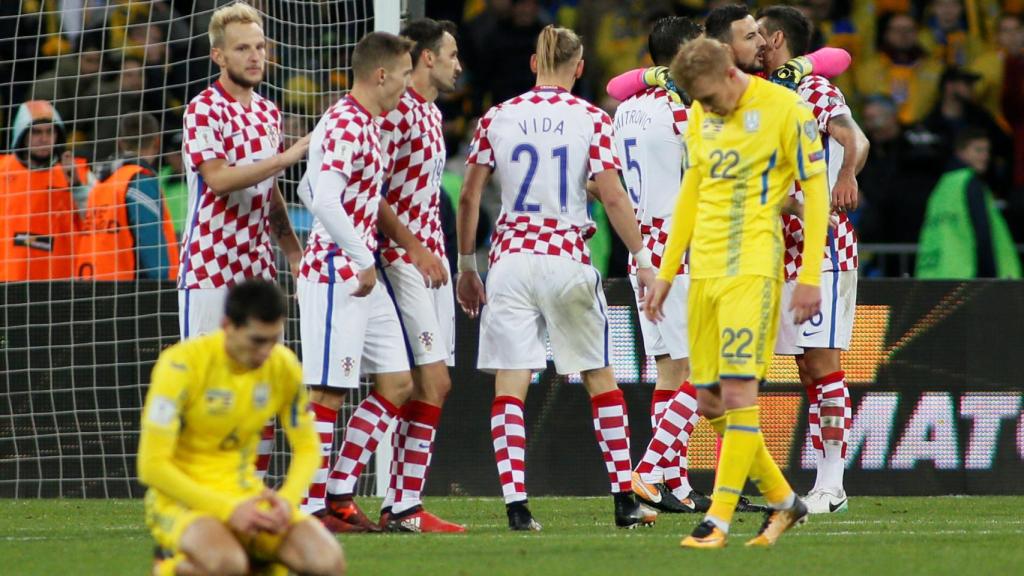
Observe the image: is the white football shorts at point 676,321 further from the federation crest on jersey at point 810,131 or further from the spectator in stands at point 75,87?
the spectator in stands at point 75,87

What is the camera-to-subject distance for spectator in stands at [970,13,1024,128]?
48.8 ft

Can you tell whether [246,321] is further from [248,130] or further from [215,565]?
[248,130]

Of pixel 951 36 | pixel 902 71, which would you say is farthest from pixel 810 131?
pixel 951 36

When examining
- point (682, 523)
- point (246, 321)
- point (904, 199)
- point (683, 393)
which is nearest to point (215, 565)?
point (246, 321)

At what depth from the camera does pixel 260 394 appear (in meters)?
5.76

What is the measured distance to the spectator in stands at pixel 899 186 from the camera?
13664 mm

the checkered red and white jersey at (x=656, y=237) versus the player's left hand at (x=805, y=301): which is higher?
the checkered red and white jersey at (x=656, y=237)

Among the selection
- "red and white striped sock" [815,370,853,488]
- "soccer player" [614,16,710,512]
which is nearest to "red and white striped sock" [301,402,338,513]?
"soccer player" [614,16,710,512]

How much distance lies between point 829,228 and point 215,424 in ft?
14.2

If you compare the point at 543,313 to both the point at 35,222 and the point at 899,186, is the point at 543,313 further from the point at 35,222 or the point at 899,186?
the point at 899,186

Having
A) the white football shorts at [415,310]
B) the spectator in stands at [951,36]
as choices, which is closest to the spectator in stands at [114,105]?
the white football shorts at [415,310]

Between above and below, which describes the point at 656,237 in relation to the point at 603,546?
above

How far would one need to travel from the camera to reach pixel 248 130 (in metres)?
7.99

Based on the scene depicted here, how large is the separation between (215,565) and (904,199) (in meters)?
9.33
